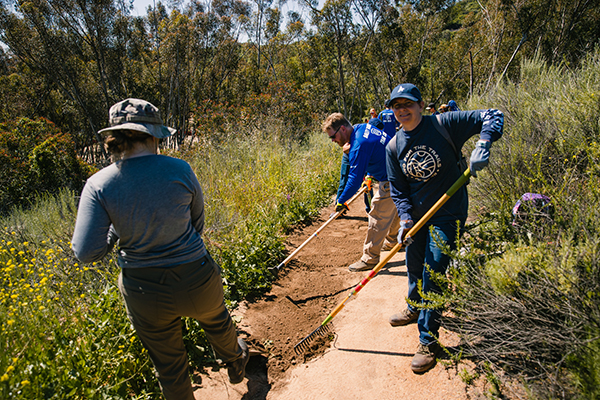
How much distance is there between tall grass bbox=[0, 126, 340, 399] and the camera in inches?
73.9

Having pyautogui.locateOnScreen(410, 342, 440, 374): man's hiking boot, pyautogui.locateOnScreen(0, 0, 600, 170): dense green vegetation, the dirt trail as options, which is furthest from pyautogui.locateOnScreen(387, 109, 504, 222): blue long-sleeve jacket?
pyautogui.locateOnScreen(0, 0, 600, 170): dense green vegetation

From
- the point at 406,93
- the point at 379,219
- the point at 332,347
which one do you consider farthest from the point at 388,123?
the point at 332,347

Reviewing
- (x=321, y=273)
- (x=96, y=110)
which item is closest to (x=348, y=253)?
(x=321, y=273)

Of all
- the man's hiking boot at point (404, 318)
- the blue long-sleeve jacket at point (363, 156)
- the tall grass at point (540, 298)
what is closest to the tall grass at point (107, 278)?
the blue long-sleeve jacket at point (363, 156)

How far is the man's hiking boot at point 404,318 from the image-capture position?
2945 millimetres

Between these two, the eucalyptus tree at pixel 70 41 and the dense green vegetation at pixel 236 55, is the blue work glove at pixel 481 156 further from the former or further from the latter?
the eucalyptus tree at pixel 70 41

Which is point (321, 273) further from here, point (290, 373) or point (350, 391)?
point (350, 391)

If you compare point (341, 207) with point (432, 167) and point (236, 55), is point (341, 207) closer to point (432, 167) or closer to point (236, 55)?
point (432, 167)

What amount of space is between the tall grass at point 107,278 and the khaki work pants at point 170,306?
37cm

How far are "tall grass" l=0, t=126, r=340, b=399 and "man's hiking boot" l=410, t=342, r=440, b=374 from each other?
1.67m

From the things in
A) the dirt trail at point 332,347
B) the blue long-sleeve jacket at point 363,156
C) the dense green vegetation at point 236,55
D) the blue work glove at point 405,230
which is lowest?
the dirt trail at point 332,347

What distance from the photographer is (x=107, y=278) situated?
131 inches

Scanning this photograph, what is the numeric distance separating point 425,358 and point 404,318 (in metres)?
0.56

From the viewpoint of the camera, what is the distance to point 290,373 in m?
2.86
